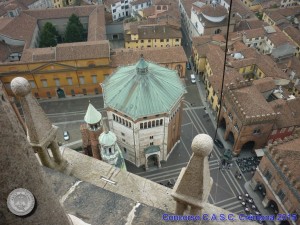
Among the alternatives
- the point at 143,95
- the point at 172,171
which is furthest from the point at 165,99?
the point at 172,171

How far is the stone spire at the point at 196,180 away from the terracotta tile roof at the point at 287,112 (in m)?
37.0

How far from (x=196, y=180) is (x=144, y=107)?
1058 inches

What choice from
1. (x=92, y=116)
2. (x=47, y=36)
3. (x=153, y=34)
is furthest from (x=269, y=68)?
(x=47, y=36)

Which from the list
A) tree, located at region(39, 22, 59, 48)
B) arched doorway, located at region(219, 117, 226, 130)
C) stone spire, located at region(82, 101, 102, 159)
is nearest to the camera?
stone spire, located at region(82, 101, 102, 159)

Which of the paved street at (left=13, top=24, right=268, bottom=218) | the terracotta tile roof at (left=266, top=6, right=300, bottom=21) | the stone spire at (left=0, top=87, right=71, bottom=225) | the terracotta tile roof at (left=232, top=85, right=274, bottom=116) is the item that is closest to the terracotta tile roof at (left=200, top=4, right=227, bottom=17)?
the paved street at (left=13, top=24, right=268, bottom=218)

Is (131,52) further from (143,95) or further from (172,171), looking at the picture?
(172,171)

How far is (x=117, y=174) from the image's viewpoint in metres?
33.8

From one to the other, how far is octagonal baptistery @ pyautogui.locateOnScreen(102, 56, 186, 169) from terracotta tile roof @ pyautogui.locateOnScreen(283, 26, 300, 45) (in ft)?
156

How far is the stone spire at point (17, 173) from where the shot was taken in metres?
6.55

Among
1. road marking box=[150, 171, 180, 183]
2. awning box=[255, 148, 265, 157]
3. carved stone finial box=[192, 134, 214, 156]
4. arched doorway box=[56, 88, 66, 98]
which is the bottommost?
road marking box=[150, 171, 180, 183]

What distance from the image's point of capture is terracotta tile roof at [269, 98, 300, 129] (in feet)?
170

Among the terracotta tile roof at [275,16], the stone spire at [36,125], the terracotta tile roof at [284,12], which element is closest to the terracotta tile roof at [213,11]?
the terracotta tile roof at [275,16]

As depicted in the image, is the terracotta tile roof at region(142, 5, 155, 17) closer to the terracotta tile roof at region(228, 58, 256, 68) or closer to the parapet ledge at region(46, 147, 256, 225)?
the terracotta tile roof at region(228, 58, 256, 68)

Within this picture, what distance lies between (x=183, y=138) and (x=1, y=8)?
216 ft
